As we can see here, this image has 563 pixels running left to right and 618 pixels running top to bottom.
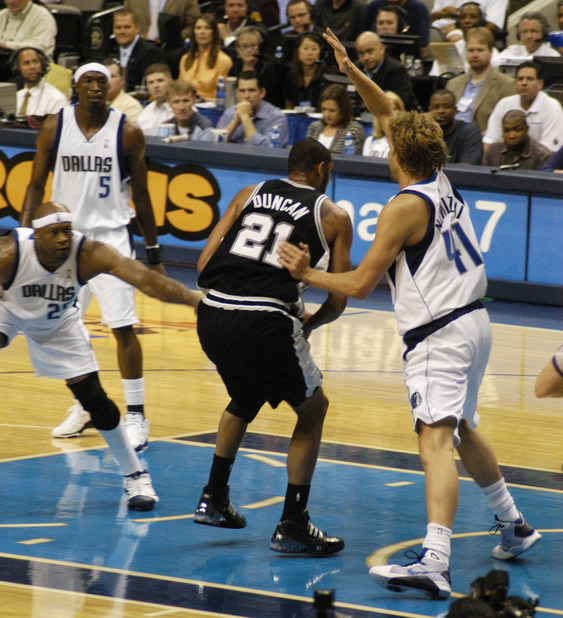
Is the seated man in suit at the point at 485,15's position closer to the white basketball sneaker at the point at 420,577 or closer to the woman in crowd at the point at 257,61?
the woman in crowd at the point at 257,61

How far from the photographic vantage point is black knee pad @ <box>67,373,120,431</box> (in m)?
5.71

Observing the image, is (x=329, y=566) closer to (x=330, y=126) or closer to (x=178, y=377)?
(x=178, y=377)

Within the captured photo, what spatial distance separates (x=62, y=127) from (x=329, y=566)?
321 cm

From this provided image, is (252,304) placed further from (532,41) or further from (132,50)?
(132,50)

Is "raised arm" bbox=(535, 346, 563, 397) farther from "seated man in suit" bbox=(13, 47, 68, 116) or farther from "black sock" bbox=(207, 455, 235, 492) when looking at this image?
"seated man in suit" bbox=(13, 47, 68, 116)

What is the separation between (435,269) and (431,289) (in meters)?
0.08

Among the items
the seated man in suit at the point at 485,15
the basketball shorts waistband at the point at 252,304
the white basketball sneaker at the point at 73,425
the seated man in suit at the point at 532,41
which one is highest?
the seated man in suit at the point at 485,15

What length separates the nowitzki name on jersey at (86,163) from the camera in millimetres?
6949

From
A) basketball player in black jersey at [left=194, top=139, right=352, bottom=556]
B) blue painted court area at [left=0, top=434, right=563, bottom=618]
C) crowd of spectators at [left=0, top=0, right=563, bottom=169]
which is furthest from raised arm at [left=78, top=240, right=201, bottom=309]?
crowd of spectators at [left=0, top=0, right=563, bottom=169]

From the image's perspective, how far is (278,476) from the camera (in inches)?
256

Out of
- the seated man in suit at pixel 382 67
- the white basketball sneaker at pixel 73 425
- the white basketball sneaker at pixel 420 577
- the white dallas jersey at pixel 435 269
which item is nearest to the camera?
the white basketball sneaker at pixel 420 577

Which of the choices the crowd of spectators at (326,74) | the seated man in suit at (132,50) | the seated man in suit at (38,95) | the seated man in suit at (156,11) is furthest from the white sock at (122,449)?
the seated man in suit at (156,11)

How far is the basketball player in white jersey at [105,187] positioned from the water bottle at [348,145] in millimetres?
5302

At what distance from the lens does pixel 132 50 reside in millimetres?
15141
